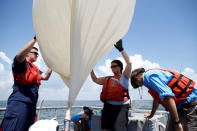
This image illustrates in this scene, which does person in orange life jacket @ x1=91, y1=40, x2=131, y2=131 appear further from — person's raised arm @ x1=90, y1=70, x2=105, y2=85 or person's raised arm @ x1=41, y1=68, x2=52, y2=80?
person's raised arm @ x1=41, y1=68, x2=52, y2=80

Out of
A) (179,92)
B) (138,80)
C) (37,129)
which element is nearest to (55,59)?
(37,129)

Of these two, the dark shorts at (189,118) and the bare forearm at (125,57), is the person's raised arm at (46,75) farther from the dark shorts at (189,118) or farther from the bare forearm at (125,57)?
the dark shorts at (189,118)

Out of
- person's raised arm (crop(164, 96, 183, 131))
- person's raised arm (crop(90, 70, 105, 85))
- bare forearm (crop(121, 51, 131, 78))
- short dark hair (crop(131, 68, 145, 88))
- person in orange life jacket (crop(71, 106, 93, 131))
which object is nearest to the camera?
person's raised arm (crop(164, 96, 183, 131))

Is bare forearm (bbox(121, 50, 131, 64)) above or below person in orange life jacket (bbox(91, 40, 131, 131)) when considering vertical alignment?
above

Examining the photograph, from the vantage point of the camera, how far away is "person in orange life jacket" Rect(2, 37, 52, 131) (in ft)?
4.71

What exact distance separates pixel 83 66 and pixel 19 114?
901mm

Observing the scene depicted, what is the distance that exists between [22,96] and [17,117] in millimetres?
218

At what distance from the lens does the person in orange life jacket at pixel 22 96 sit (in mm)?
1436

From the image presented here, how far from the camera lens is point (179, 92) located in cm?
151

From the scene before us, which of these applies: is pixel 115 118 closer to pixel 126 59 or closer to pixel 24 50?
pixel 126 59

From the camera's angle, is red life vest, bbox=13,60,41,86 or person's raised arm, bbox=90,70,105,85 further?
person's raised arm, bbox=90,70,105,85

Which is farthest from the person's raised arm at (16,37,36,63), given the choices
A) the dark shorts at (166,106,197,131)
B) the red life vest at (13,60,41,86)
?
the dark shorts at (166,106,197,131)

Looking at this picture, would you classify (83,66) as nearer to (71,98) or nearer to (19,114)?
(71,98)

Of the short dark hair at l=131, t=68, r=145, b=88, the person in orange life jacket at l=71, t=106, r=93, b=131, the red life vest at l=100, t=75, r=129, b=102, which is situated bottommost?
the person in orange life jacket at l=71, t=106, r=93, b=131
